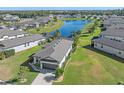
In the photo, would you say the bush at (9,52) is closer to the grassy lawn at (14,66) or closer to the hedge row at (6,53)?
the hedge row at (6,53)

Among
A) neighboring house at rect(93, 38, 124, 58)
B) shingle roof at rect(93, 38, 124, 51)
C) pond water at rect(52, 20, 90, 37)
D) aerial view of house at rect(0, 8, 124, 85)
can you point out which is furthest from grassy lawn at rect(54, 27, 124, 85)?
pond water at rect(52, 20, 90, 37)

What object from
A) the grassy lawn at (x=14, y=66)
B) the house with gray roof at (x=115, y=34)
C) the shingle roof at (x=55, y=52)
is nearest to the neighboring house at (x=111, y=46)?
the house with gray roof at (x=115, y=34)

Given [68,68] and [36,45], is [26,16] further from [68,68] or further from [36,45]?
[68,68]

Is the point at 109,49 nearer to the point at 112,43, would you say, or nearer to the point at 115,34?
the point at 112,43

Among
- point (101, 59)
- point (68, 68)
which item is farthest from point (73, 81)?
point (101, 59)

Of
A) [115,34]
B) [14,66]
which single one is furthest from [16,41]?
[115,34]

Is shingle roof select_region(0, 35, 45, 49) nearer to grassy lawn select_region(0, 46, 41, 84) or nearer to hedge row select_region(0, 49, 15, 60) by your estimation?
hedge row select_region(0, 49, 15, 60)
